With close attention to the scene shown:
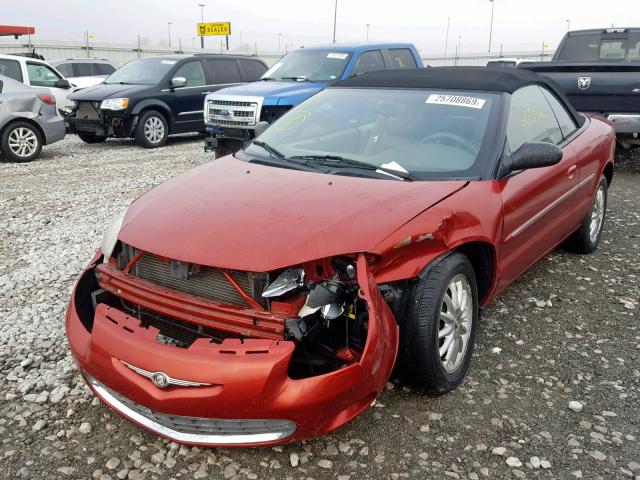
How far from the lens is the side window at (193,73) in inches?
468

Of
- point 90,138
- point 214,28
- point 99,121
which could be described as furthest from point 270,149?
point 214,28

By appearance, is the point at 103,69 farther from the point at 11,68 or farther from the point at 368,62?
the point at 368,62

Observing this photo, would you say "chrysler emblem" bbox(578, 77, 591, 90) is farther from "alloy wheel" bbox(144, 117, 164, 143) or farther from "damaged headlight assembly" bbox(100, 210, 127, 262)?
"alloy wheel" bbox(144, 117, 164, 143)

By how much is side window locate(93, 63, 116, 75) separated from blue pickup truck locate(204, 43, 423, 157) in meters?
9.11

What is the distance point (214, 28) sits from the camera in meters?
52.0

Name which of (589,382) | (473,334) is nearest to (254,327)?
(473,334)

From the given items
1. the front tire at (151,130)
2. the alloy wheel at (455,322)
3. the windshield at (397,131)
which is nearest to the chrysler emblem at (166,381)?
the alloy wheel at (455,322)

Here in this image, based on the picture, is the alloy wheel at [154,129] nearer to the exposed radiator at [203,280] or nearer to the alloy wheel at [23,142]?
the alloy wheel at [23,142]

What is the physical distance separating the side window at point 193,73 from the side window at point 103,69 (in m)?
6.35

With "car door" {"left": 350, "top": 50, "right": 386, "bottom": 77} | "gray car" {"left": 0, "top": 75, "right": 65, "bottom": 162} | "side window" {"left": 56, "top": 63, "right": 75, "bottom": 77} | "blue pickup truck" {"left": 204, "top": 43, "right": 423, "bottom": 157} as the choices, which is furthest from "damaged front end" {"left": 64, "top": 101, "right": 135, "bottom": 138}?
"side window" {"left": 56, "top": 63, "right": 75, "bottom": 77}

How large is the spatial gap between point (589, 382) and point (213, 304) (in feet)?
6.64

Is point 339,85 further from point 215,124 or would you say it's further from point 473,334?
point 215,124

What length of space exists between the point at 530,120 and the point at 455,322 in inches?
68.8

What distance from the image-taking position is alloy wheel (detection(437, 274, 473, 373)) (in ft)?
9.59
